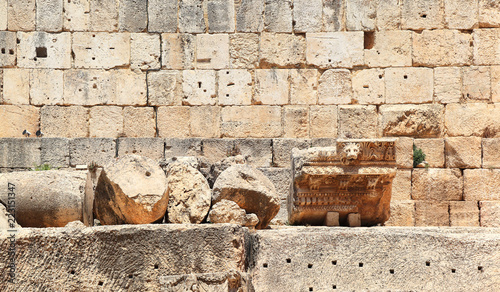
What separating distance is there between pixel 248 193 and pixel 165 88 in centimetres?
448

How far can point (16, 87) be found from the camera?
10875mm

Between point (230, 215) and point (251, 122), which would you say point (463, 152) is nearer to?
point (251, 122)

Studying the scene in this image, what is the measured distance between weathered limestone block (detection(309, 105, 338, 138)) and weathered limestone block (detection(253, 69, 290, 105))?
48 centimetres

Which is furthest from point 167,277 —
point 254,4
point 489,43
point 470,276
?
point 489,43

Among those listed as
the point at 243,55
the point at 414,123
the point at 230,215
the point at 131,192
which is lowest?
the point at 230,215

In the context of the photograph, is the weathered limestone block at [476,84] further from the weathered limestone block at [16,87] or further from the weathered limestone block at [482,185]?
the weathered limestone block at [16,87]

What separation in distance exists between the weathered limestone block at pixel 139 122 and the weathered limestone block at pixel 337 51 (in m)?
2.60

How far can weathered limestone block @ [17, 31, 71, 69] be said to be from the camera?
1096 centimetres

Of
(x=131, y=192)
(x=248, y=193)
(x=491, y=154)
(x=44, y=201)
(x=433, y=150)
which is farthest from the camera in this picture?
(x=433, y=150)

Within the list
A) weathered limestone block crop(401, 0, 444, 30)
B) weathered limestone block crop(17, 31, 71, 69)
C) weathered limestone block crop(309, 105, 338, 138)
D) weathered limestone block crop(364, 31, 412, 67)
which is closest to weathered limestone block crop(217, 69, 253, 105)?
weathered limestone block crop(309, 105, 338, 138)

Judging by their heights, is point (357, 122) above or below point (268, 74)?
below

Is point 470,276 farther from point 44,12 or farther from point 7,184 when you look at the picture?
point 44,12

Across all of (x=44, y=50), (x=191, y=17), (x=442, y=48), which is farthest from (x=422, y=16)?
(x=44, y=50)

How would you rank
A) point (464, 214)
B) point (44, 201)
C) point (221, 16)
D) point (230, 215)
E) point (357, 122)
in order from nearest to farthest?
point (230, 215) < point (44, 201) < point (464, 214) < point (357, 122) < point (221, 16)
